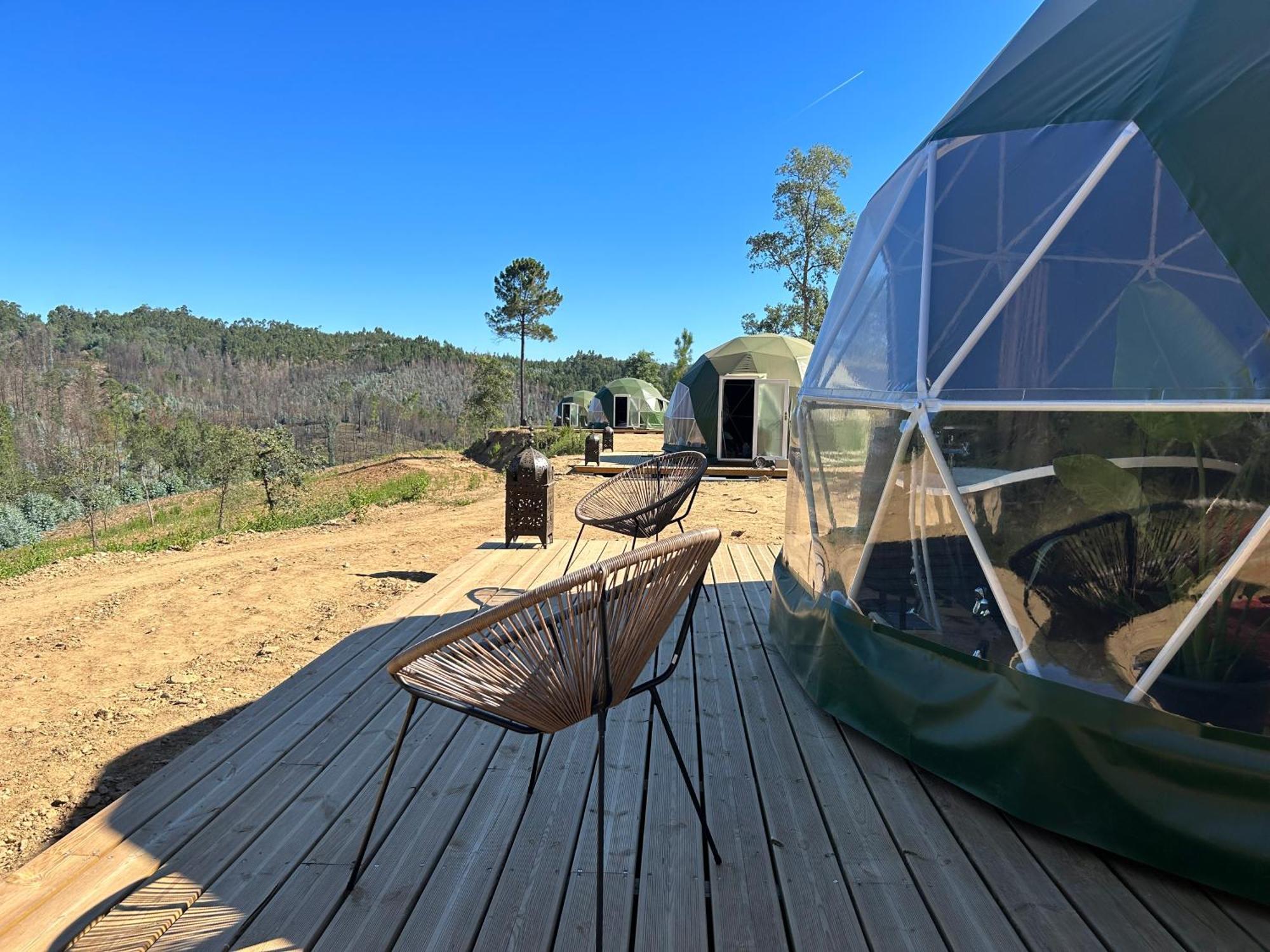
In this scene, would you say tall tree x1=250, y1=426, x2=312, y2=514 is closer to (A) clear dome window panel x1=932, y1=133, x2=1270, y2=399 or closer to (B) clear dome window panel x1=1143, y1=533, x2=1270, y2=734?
(A) clear dome window panel x1=932, y1=133, x2=1270, y2=399

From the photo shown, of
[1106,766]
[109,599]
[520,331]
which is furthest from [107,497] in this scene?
[1106,766]

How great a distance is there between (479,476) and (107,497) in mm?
14183

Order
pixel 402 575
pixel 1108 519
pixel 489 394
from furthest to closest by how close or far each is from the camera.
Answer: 1. pixel 489 394
2. pixel 402 575
3. pixel 1108 519

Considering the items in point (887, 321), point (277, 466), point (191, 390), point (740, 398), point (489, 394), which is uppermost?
point (191, 390)

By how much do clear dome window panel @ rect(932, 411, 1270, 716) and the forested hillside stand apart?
22432 millimetres

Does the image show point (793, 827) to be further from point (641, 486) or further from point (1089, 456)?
point (641, 486)

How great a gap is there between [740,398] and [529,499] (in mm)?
10793

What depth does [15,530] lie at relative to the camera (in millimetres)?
18922

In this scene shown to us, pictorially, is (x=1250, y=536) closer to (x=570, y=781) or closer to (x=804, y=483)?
(x=804, y=483)

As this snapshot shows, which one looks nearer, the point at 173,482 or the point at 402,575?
the point at 402,575

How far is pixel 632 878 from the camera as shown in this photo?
6.07ft

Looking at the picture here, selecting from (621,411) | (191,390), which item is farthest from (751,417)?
(191,390)

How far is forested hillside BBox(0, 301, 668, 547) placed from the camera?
1165 inches

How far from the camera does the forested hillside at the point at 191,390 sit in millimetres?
29594
